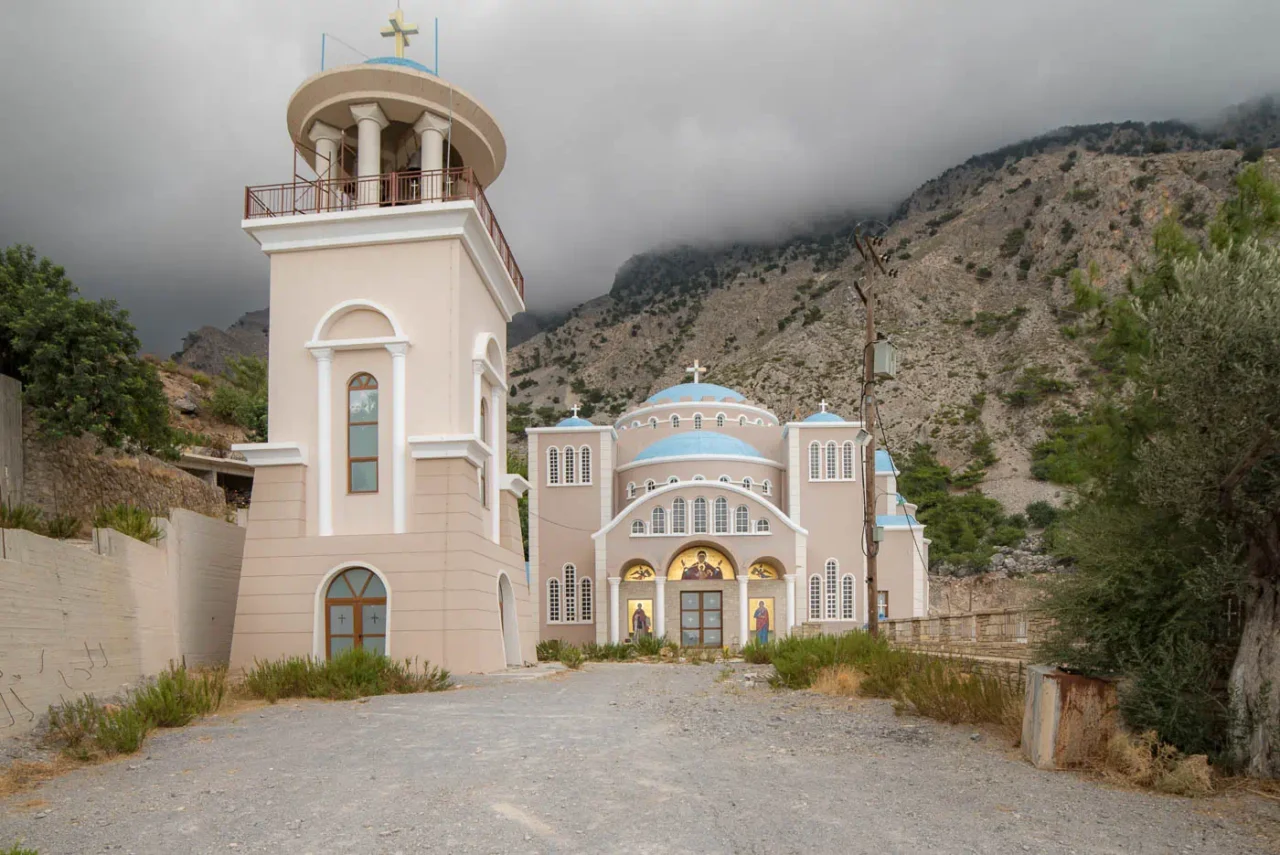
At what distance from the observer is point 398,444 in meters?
17.8

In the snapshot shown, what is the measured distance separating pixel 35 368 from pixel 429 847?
1853 centimetres

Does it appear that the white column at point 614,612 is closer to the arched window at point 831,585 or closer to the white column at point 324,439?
the arched window at point 831,585

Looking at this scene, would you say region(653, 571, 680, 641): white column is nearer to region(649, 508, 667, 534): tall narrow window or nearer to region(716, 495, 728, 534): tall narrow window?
A: region(649, 508, 667, 534): tall narrow window

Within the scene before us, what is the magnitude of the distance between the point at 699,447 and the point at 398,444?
22.5 m

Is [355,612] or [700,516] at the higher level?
[700,516]

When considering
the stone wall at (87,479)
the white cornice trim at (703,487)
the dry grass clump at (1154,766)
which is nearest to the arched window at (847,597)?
the white cornice trim at (703,487)

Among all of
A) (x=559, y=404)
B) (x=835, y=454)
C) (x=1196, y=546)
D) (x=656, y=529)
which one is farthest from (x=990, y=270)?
(x=1196, y=546)

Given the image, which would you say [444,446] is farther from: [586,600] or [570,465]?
[570,465]

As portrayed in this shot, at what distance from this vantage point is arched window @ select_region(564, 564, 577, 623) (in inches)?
1508

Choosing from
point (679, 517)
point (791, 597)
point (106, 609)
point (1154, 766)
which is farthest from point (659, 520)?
point (1154, 766)

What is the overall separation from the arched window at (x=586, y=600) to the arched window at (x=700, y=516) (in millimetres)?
5778

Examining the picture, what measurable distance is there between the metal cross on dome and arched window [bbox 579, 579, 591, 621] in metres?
23.4

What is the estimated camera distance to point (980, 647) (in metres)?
17.2

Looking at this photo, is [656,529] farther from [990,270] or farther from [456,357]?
[990,270]
